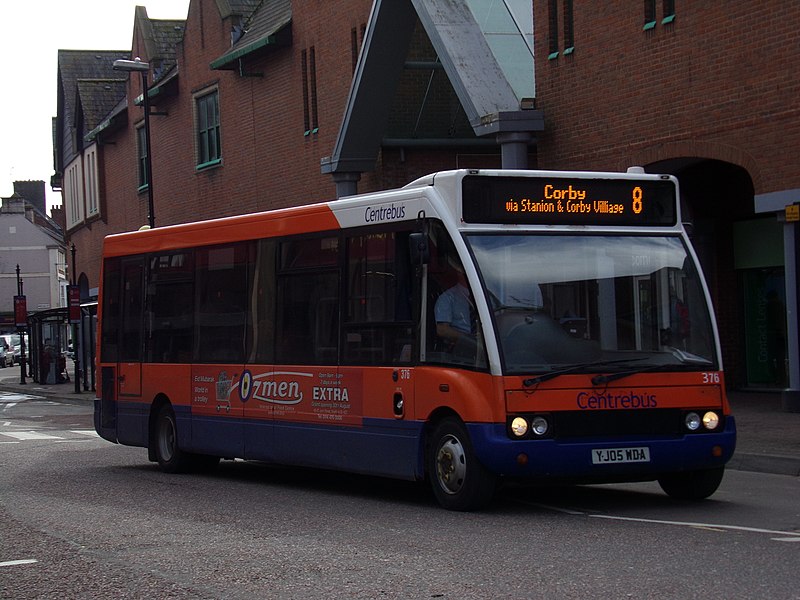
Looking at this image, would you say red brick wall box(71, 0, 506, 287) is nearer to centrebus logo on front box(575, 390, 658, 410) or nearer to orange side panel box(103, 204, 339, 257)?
orange side panel box(103, 204, 339, 257)

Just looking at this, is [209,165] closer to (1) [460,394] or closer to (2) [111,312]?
(2) [111,312]

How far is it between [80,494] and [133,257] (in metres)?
4.62

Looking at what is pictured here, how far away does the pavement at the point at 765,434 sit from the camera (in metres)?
14.7

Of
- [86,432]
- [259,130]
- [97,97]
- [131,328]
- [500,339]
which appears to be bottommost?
[86,432]

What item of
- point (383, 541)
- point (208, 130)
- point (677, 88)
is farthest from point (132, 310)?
point (208, 130)

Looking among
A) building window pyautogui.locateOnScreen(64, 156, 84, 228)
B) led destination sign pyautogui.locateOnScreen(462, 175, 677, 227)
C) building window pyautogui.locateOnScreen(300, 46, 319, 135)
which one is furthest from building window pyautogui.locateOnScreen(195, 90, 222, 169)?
led destination sign pyautogui.locateOnScreen(462, 175, 677, 227)

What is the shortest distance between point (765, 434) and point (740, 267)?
27.8 feet

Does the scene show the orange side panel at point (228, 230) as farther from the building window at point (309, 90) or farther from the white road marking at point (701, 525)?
the building window at point (309, 90)

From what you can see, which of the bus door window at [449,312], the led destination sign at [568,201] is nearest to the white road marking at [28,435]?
the bus door window at [449,312]

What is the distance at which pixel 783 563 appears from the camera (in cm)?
841

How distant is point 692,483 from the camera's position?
1198cm

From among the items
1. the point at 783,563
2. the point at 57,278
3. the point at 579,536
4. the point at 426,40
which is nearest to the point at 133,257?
the point at 579,536

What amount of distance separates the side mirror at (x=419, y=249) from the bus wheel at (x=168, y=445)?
18.4 feet

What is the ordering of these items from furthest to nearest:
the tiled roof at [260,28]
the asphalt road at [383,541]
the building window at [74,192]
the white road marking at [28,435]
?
1. the building window at [74,192]
2. the tiled roof at [260,28]
3. the white road marking at [28,435]
4. the asphalt road at [383,541]
